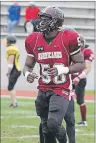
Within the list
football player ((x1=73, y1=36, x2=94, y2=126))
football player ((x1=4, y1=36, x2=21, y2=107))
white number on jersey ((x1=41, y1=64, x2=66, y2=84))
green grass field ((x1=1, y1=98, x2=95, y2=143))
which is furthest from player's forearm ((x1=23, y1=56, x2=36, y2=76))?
football player ((x1=4, y1=36, x2=21, y2=107))

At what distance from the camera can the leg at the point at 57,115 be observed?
5723mm

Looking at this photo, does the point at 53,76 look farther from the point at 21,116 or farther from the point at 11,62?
the point at 11,62

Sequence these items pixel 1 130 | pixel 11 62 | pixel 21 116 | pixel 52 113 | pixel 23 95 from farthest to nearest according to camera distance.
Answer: pixel 23 95 < pixel 11 62 < pixel 21 116 < pixel 1 130 < pixel 52 113

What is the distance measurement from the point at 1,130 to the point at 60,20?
3.29 m

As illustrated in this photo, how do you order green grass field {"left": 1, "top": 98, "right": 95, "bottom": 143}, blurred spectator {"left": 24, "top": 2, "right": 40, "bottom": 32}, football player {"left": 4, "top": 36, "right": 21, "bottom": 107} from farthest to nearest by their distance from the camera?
blurred spectator {"left": 24, "top": 2, "right": 40, "bottom": 32}, football player {"left": 4, "top": 36, "right": 21, "bottom": 107}, green grass field {"left": 1, "top": 98, "right": 95, "bottom": 143}

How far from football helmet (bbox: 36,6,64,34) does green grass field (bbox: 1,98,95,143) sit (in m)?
2.41

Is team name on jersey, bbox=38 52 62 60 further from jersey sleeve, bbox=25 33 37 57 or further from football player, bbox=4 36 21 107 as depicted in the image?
football player, bbox=4 36 21 107

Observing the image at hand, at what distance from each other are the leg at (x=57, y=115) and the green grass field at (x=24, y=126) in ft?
6.55

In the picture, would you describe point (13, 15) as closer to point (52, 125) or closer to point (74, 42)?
point (74, 42)

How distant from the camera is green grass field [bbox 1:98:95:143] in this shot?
317 inches

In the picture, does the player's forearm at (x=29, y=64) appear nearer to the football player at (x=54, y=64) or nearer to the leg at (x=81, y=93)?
the football player at (x=54, y=64)

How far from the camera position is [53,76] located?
19.2ft

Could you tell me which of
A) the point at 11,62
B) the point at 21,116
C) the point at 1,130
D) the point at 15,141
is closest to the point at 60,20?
the point at 15,141

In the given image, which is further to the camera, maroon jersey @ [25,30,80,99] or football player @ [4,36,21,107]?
football player @ [4,36,21,107]
